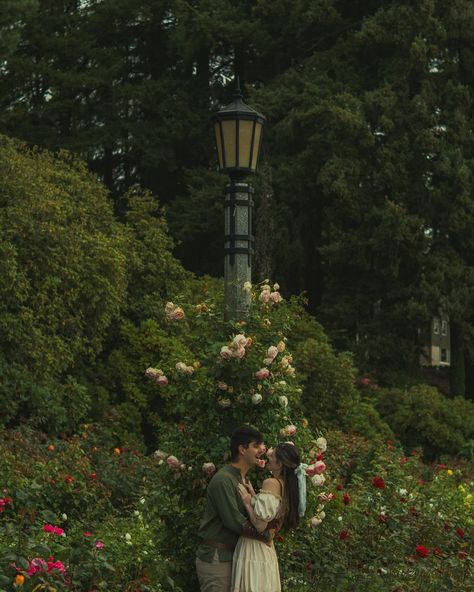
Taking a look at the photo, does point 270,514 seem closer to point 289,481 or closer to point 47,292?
point 289,481

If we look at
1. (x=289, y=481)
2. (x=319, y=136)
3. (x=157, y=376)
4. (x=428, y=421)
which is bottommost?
(x=428, y=421)

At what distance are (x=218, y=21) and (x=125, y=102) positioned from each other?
370 centimetres

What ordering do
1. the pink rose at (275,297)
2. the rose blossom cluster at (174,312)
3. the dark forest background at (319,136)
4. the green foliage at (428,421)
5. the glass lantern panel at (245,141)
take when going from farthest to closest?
the dark forest background at (319,136) → the green foliage at (428,421) → the glass lantern panel at (245,141) → the pink rose at (275,297) → the rose blossom cluster at (174,312)

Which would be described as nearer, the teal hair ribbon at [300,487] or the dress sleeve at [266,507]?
the dress sleeve at [266,507]

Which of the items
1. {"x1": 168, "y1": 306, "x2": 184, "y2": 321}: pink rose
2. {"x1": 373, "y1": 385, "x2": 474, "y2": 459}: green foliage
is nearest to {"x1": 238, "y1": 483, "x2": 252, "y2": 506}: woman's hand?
{"x1": 168, "y1": 306, "x2": 184, "y2": 321}: pink rose

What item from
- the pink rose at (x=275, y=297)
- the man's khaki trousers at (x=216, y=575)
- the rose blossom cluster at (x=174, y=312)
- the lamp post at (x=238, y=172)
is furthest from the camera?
the lamp post at (x=238, y=172)

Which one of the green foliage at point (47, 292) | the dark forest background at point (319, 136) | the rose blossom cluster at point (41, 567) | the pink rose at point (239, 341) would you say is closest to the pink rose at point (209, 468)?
the pink rose at point (239, 341)

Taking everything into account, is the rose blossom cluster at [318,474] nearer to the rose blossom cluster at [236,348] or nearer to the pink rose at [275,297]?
the rose blossom cluster at [236,348]

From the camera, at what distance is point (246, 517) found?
21.3 feet

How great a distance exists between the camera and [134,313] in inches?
767

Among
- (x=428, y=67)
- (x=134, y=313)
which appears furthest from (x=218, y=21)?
(x=134, y=313)

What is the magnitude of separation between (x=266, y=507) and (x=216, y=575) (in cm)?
61

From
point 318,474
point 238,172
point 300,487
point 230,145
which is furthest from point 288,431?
Result: point 230,145

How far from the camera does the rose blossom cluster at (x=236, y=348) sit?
7.27 meters
